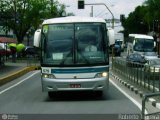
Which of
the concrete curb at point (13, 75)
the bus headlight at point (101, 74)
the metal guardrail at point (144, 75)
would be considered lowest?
the concrete curb at point (13, 75)

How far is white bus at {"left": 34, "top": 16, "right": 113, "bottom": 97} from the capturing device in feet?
57.8

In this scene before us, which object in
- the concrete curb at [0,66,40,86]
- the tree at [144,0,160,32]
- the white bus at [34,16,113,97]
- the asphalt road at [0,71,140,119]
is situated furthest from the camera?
the tree at [144,0,160,32]

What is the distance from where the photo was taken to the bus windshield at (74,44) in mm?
17672

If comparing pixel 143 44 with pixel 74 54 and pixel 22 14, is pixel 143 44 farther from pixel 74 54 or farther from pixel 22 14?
pixel 74 54

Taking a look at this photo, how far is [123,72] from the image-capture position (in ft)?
102

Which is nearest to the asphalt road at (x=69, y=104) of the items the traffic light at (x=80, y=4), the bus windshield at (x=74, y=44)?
the bus windshield at (x=74, y=44)

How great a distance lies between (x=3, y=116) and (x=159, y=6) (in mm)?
80310

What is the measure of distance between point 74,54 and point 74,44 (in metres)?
0.38

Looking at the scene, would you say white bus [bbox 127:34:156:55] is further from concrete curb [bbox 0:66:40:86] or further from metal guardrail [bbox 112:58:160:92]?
metal guardrail [bbox 112:58:160:92]

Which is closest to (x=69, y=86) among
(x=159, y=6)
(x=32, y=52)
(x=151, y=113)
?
(x=151, y=113)

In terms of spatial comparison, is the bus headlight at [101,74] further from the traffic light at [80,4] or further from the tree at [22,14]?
the tree at [22,14]

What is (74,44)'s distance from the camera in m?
17.8

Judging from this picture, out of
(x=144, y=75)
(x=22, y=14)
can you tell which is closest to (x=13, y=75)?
(x=144, y=75)

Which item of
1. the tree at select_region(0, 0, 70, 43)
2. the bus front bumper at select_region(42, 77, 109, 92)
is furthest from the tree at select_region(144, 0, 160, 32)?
the bus front bumper at select_region(42, 77, 109, 92)
